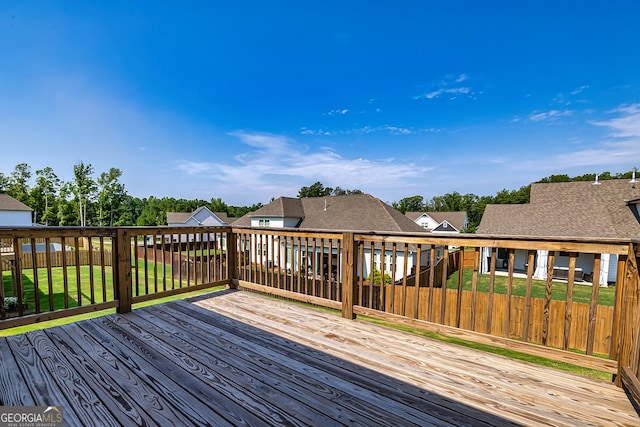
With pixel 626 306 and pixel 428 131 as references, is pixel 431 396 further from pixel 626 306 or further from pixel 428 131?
pixel 428 131

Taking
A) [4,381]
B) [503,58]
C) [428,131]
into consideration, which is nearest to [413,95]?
[503,58]

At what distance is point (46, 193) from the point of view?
104 feet

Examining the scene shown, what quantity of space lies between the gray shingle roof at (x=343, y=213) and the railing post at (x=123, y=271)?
13007mm

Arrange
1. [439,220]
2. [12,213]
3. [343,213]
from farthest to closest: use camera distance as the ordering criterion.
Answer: [439,220] → [12,213] → [343,213]

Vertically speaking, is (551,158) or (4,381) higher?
(551,158)

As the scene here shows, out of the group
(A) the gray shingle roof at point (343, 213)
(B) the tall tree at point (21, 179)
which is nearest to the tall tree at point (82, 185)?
(B) the tall tree at point (21, 179)

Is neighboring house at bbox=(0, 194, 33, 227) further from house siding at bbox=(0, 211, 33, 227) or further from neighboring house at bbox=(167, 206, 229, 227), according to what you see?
neighboring house at bbox=(167, 206, 229, 227)

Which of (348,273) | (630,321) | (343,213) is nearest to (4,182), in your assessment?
(343,213)

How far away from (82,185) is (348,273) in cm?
4084

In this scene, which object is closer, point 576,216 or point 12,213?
point 576,216

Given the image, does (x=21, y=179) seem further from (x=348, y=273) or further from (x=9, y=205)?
Result: (x=348, y=273)

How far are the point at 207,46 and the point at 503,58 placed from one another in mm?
11984

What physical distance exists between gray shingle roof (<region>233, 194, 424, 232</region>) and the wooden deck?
1308 centimetres

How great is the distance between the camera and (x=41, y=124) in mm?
15688
